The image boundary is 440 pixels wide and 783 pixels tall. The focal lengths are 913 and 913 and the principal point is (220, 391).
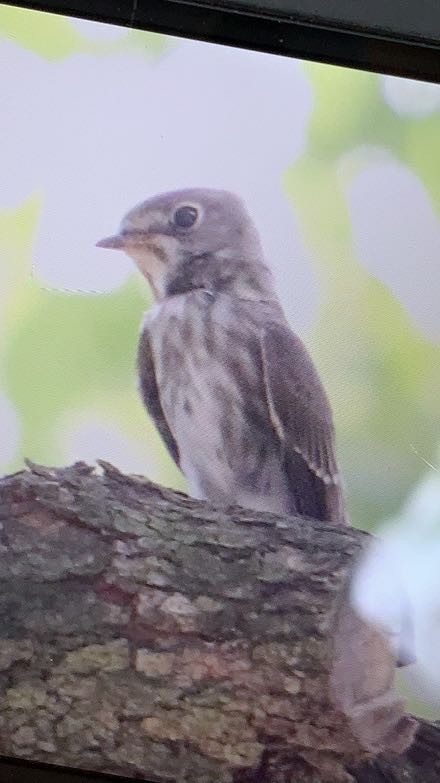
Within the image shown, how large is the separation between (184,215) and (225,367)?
170 millimetres

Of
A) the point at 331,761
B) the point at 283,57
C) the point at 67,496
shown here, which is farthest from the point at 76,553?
the point at 283,57

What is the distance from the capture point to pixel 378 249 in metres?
0.99

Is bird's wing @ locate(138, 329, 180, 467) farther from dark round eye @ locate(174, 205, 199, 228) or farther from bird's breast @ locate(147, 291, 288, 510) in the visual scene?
dark round eye @ locate(174, 205, 199, 228)

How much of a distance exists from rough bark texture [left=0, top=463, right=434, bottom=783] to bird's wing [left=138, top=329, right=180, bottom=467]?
2.4 inches

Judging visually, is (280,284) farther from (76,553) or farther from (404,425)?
(76,553)

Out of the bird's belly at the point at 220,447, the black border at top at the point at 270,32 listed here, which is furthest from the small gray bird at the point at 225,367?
the black border at top at the point at 270,32

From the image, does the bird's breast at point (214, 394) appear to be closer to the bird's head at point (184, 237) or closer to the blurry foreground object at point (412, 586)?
the bird's head at point (184, 237)

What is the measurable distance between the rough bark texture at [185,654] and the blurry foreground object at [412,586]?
0.02m

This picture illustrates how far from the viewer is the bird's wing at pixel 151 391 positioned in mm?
961

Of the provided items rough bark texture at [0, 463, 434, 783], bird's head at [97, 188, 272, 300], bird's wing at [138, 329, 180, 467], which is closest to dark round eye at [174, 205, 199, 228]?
bird's head at [97, 188, 272, 300]

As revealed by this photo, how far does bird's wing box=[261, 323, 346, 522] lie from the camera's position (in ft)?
3.15

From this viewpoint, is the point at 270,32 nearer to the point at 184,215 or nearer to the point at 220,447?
the point at 184,215

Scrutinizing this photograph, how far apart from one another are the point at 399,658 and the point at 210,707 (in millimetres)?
200

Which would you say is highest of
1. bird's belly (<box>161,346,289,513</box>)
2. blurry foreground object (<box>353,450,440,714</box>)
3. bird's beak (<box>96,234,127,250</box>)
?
bird's beak (<box>96,234,127,250</box>)
